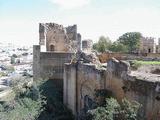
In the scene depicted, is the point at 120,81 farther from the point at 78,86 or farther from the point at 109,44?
the point at 109,44

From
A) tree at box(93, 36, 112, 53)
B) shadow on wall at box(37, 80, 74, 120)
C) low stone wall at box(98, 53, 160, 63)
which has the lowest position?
shadow on wall at box(37, 80, 74, 120)

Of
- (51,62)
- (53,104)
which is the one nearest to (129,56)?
(51,62)

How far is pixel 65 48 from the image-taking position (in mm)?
24031

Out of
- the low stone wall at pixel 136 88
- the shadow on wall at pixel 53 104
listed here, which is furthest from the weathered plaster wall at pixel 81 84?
the low stone wall at pixel 136 88

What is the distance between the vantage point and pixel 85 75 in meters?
15.0

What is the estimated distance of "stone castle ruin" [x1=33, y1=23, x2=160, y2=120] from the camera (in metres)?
10.0

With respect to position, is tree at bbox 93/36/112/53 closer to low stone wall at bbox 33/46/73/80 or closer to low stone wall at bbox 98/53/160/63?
low stone wall at bbox 98/53/160/63

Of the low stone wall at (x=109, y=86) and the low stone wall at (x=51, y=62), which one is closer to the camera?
the low stone wall at (x=109, y=86)

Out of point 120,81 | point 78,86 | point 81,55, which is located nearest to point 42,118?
point 78,86

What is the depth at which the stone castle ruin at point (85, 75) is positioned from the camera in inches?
396

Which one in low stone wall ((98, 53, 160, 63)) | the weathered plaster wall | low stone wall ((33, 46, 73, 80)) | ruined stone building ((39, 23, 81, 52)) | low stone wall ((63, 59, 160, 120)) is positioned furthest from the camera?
ruined stone building ((39, 23, 81, 52))

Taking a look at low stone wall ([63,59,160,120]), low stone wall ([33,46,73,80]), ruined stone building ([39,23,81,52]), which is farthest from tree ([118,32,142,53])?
low stone wall ([63,59,160,120])

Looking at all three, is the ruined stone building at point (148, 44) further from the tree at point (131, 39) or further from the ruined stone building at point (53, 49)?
the ruined stone building at point (53, 49)

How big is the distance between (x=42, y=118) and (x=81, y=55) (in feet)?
12.7
